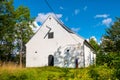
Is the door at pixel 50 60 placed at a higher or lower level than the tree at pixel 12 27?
lower

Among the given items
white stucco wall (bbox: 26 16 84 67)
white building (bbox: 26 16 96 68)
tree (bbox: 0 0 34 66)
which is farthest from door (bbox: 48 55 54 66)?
tree (bbox: 0 0 34 66)

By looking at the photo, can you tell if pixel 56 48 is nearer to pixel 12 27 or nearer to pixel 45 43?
pixel 45 43

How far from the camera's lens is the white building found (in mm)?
33562

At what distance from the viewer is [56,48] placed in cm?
3459

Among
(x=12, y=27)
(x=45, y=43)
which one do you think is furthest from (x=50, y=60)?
(x=12, y=27)

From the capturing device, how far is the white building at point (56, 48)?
33.6 metres

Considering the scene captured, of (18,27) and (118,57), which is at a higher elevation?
(18,27)

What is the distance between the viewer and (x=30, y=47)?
37.0 meters

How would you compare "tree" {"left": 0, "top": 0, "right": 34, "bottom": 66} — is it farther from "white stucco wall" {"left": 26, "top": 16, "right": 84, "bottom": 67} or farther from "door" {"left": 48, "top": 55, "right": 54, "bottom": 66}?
"door" {"left": 48, "top": 55, "right": 54, "bottom": 66}

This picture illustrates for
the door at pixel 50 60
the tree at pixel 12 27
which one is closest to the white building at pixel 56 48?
the door at pixel 50 60

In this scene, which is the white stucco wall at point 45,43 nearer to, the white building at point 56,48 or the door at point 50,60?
the white building at point 56,48

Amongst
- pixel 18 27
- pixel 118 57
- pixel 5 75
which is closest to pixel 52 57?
pixel 18 27

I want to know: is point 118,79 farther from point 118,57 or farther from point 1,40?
point 1,40

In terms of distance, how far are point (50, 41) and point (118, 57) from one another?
27.3 meters
